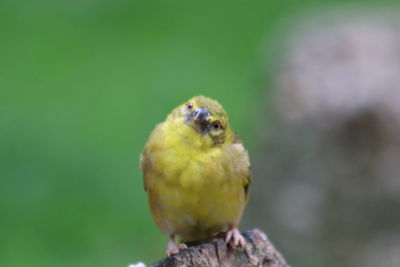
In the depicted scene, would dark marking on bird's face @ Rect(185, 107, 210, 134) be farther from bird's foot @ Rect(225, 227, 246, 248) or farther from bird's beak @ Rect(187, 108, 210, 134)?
bird's foot @ Rect(225, 227, 246, 248)

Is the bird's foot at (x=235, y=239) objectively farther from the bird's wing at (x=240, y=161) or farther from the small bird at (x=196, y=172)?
the bird's wing at (x=240, y=161)

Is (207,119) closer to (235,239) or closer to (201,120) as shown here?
(201,120)

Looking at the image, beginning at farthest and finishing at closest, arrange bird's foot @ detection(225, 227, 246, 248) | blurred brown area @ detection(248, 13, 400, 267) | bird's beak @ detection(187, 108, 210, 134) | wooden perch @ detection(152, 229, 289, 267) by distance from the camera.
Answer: blurred brown area @ detection(248, 13, 400, 267)
bird's beak @ detection(187, 108, 210, 134)
bird's foot @ detection(225, 227, 246, 248)
wooden perch @ detection(152, 229, 289, 267)

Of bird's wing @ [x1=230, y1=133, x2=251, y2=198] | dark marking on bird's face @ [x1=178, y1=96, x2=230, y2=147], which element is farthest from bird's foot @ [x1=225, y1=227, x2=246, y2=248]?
dark marking on bird's face @ [x1=178, y1=96, x2=230, y2=147]

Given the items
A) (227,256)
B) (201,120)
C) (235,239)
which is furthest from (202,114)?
(227,256)

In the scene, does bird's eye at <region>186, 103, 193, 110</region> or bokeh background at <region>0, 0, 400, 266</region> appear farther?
bokeh background at <region>0, 0, 400, 266</region>

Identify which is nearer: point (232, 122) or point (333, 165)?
point (333, 165)

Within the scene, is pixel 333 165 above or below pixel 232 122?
below
